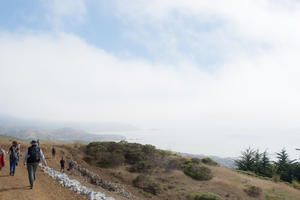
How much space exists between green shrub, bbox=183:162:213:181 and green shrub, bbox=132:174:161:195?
5364 mm

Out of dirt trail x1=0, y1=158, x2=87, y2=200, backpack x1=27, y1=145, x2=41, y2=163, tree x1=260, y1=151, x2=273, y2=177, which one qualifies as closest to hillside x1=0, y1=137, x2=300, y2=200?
dirt trail x1=0, y1=158, x2=87, y2=200

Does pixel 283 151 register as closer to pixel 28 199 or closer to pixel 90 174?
pixel 90 174

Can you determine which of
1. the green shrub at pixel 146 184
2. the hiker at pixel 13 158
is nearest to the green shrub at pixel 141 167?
the green shrub at pixel 146 184

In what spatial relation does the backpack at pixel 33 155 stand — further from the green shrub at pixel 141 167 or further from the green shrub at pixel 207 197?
the green shrub at pixel 141 167

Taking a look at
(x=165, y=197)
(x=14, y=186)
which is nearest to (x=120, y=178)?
(x=165, y=197)

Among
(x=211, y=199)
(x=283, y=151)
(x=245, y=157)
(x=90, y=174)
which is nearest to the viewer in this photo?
(x=211, y=199)

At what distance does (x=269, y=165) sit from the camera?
42.0 m

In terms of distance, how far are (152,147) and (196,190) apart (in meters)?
11.3

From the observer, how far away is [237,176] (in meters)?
28.5

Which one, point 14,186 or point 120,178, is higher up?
point 14,186

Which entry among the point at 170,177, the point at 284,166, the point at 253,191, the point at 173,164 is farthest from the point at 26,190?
the point at 284,166

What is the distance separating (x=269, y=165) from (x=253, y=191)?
21839 mm

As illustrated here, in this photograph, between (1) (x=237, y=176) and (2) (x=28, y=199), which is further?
(1) (x=237, y=176)

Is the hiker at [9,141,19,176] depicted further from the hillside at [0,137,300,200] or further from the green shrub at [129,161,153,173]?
the green shrub at [129,161,153,173]
